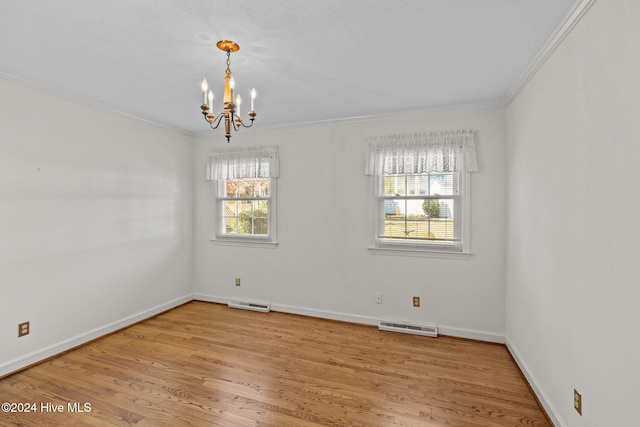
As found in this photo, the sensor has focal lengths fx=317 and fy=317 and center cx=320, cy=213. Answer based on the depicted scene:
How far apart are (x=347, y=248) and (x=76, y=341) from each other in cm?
297

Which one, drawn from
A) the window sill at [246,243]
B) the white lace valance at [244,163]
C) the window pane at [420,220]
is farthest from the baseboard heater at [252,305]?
the window pane at [420,220]

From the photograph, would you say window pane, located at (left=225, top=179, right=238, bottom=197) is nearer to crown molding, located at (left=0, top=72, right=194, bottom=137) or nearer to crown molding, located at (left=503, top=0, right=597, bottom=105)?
crown molding, located at (left=0, top=72, right=194, bottom=137)

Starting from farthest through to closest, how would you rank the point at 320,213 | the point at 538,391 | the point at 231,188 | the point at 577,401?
the point at 231,188, the point at 320,213, the point at 538,391, the point at 577,401

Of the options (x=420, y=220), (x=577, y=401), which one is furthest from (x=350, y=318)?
(x=577, y=401)

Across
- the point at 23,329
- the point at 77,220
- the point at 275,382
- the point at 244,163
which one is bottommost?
the point at 275,382

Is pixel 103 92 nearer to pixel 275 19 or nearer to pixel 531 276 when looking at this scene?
pixel 275 19

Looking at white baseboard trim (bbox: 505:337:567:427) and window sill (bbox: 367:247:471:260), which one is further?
window sill (bbox: 367:247:471:260)

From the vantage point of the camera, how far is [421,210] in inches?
142

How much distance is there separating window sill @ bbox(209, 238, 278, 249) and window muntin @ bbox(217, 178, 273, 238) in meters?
0.08

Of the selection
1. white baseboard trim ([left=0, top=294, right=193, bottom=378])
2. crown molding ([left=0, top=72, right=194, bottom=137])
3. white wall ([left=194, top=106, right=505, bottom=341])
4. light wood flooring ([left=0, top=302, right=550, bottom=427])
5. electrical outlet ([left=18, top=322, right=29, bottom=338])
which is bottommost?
light wood flooring ([left=0, top=302, right=550, bottom=427])

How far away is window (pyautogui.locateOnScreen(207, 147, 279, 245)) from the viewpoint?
4223mm

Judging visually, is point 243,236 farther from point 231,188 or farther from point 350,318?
point 350,318

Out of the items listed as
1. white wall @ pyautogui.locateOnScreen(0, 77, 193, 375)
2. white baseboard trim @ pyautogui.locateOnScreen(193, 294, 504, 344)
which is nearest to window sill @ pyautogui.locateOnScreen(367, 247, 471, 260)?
white baseboard trim @ pyautogui.locateOnScreen(193, 294, 504, 344)

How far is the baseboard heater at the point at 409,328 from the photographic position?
3.46m
